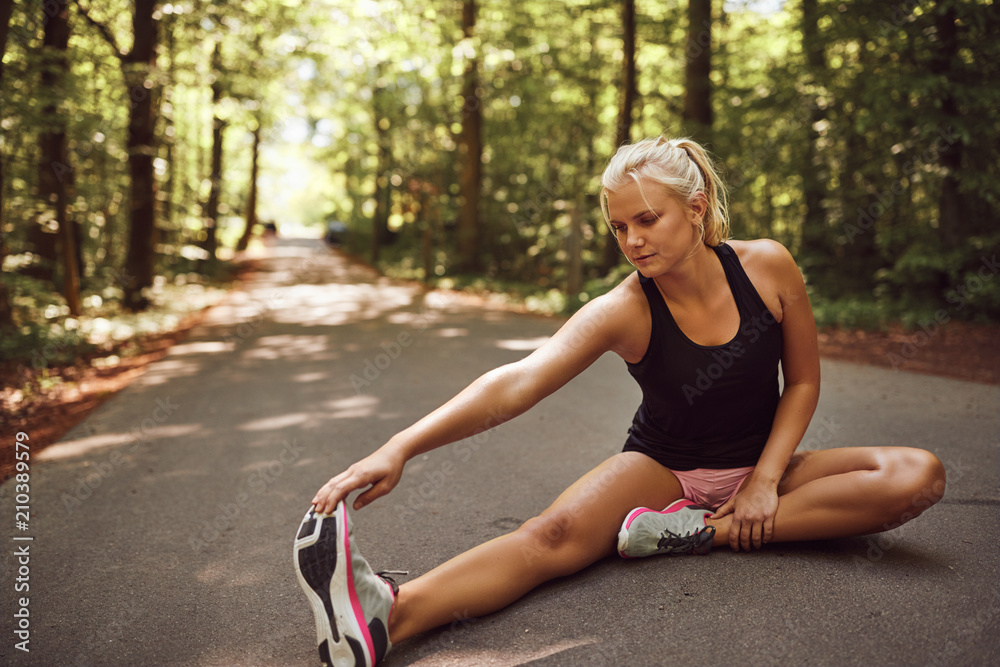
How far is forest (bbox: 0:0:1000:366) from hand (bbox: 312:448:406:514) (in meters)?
1.78

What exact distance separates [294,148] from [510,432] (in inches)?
1709

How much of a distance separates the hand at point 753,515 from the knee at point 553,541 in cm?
61

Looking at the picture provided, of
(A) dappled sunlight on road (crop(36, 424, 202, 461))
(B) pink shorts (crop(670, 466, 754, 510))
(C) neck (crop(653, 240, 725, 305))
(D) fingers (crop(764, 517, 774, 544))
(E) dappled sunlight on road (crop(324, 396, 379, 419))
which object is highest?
(C) neck (crop(653, 240, 725, 305))

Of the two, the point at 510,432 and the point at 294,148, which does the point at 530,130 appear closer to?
the point at 510,432

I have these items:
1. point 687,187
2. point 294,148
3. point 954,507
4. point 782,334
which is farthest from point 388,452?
point 294,148

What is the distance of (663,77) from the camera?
19516 mm

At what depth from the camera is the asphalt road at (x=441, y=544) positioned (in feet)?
7.79

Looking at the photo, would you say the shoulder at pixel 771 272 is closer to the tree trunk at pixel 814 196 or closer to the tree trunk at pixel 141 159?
the tree trunk at pixel 814 196

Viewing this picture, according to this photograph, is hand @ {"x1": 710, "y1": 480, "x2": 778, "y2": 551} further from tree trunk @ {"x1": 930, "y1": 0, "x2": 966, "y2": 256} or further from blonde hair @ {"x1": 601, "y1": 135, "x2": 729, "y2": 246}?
tree trunk @ {"x1": 930, "y1": 0, "x2": 966, "y2": 256}

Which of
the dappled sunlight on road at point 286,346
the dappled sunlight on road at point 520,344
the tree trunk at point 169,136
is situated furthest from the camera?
the tree trunk at point 169,136

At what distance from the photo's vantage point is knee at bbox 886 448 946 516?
2586mm

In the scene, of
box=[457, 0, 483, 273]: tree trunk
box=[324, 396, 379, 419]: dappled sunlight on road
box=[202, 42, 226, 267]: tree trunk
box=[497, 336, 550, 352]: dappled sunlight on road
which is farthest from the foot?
box=[202, 42, 226, 267]: tree trunk

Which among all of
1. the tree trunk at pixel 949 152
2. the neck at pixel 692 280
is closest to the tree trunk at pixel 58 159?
the neck at pixel 692 280

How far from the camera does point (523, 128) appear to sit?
22000 millimetres
